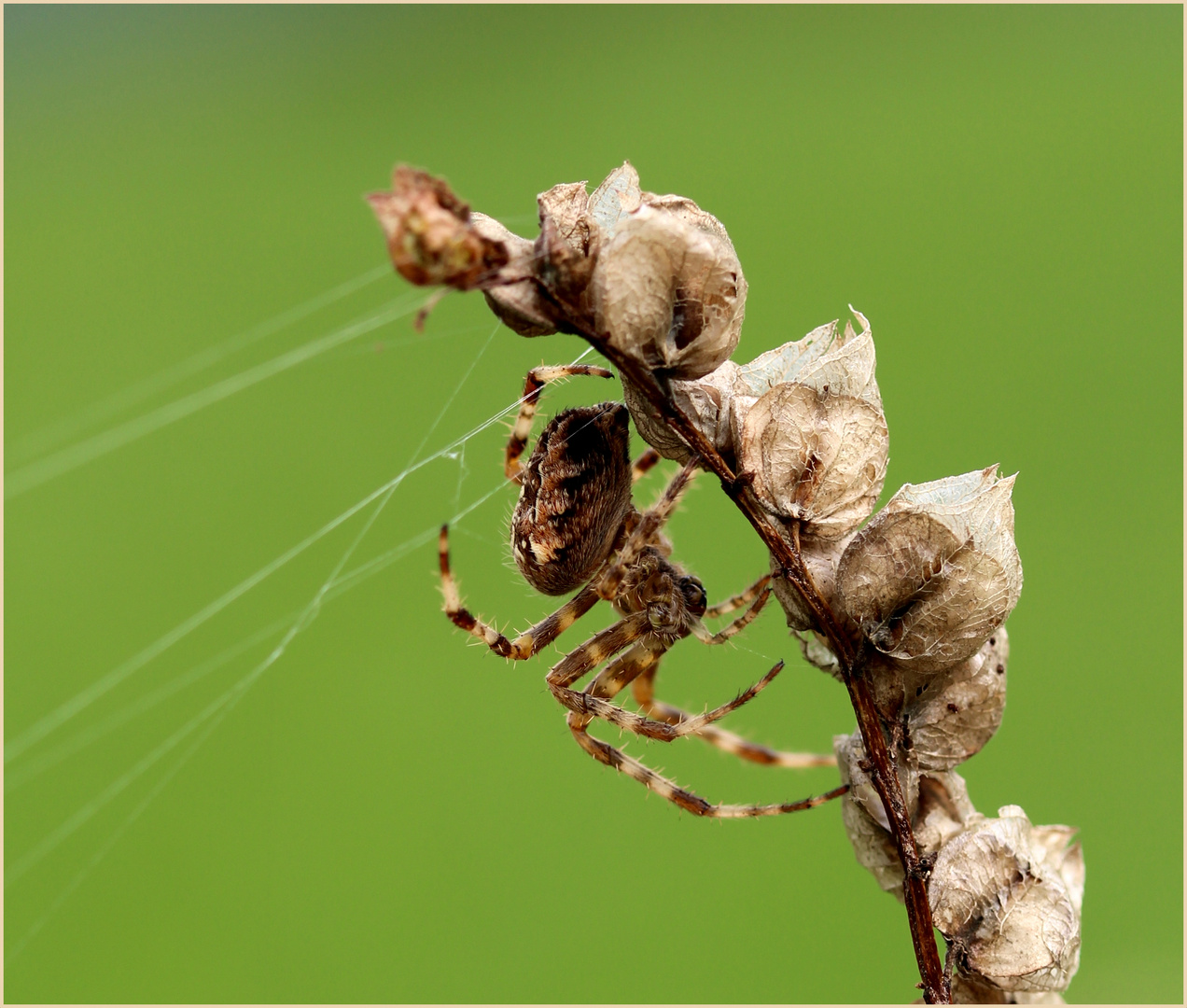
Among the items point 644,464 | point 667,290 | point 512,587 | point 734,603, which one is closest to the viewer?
point 667,290

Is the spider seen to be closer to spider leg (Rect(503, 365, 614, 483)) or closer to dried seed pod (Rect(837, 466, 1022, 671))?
spider leg (Rect(503, 365, 614, 483))

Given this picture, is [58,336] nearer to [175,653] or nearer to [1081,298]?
[175,653]

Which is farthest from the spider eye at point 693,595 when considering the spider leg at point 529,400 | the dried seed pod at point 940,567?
the dried seed pod at point 940,567

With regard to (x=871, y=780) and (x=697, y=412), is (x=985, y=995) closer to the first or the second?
(x=871, y=780)

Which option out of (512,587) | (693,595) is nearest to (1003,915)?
(693,595)

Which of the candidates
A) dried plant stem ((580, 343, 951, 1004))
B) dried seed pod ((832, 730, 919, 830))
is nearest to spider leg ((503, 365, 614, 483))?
dried plant stem ((580, 343, 951, 1004))

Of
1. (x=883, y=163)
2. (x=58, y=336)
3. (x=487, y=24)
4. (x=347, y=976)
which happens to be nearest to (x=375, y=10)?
(x=487, y=24)

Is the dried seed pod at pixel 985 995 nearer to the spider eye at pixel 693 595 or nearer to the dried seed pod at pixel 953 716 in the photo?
the dried seed pod at pixel 953 716
